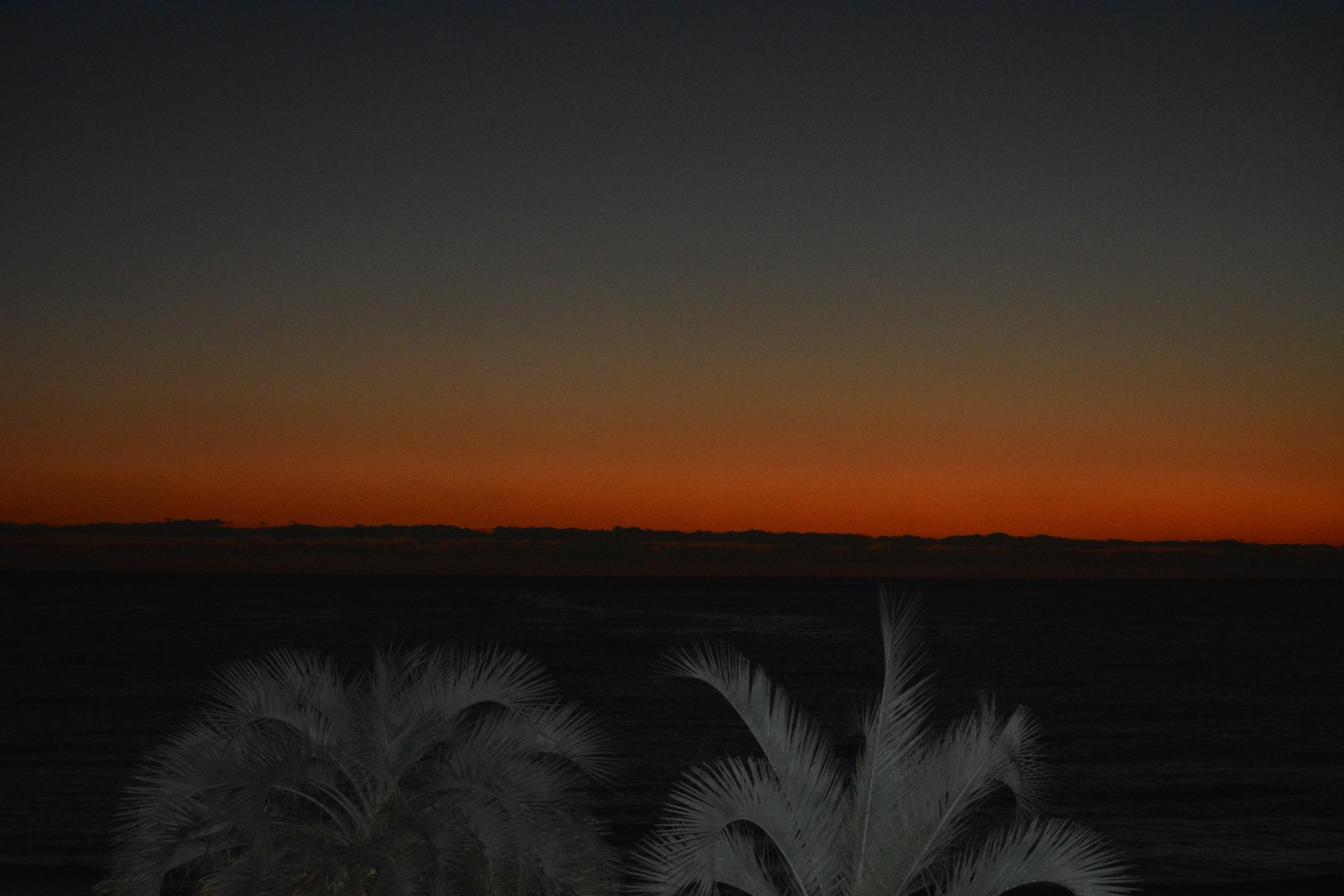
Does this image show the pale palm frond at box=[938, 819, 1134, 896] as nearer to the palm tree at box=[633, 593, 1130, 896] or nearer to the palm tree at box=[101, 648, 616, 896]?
the palm tree at box=[633, 593, 1130, 896]

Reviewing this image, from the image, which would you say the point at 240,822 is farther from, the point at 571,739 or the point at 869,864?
the point at 869,864

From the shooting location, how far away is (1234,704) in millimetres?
52250

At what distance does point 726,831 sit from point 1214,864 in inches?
694

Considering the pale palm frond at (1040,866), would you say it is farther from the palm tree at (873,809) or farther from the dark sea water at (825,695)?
the dark sea water at (825,695)

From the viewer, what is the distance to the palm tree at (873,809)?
9.73 m

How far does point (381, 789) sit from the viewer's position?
446 inches

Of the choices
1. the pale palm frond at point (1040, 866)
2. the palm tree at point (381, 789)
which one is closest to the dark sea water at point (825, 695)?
the palm tree at point (381, 789)

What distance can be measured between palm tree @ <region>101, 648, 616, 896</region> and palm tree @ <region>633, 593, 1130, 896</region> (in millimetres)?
1374

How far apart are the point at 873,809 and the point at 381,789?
15.5 feet

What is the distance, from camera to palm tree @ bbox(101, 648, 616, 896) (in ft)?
33.3

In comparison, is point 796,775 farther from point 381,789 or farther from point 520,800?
point 381,789

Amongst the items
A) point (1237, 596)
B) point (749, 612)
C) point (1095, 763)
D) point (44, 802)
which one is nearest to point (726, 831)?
point (44, 802)

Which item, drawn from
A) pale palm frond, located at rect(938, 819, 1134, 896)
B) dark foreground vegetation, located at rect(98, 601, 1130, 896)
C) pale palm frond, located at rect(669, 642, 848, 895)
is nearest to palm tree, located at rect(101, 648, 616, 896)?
dark foreground vegetation, located at rect(98, 601, 1130, 896)

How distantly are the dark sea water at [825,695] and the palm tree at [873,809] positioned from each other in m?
4.00
